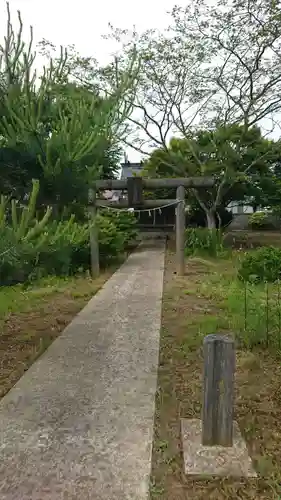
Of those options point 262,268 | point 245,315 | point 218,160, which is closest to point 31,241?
point 245,315

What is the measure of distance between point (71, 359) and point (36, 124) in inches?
72.8

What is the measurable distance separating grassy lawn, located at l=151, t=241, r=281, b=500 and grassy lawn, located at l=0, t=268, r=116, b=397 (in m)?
1.11

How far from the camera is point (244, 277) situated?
7.14 m

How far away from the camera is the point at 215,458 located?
6.90 ft

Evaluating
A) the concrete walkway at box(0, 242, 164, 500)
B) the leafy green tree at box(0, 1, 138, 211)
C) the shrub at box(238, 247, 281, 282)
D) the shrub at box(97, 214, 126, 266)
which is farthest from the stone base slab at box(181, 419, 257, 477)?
the shrub at box(97, 214, 126, 266)

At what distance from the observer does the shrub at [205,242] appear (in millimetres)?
11391

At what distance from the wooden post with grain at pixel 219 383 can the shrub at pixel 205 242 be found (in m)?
9.11

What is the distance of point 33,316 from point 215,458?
3.66 m

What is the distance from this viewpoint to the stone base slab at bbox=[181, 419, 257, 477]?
6.55 ft

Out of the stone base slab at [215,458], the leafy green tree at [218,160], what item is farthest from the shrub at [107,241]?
the stone base slab at [215,458]

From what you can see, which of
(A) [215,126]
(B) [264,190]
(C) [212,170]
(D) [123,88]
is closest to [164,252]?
(C) [212,170]

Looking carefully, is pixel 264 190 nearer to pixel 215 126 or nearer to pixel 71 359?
pixel 215 126

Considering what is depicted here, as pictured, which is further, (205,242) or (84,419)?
(205,242)

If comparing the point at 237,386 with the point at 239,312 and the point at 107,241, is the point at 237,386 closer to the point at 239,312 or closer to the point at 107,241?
the point at 239,312
